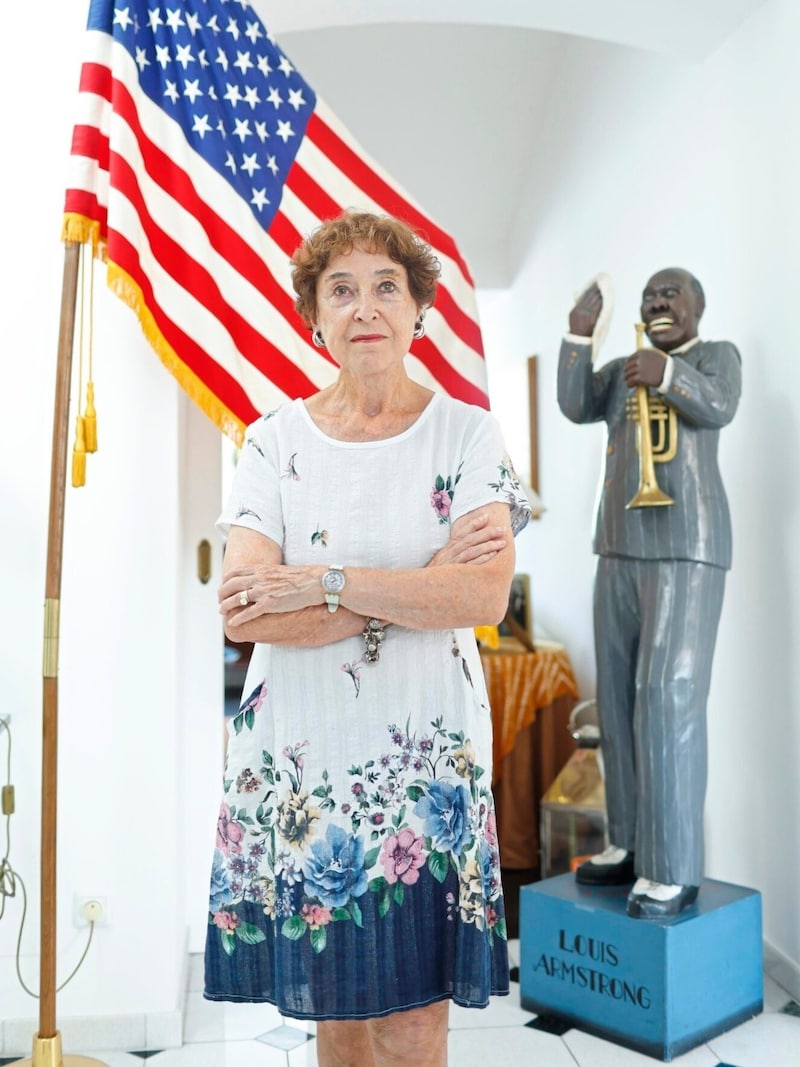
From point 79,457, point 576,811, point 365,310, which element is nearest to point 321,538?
point 365,310

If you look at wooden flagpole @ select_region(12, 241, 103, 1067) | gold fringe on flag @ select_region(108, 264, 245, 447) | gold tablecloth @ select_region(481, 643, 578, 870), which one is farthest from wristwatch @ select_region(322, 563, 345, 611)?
gold tablecloth @ select_region(481, 643, 578, 870)

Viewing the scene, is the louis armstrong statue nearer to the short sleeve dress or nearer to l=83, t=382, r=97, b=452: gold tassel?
the short sleeve dress

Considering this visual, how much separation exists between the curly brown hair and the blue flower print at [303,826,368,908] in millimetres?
793

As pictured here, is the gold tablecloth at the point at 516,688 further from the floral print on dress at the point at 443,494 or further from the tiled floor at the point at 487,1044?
the floral print on dress at the point at 443,494

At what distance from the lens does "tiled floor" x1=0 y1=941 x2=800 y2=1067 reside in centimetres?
221

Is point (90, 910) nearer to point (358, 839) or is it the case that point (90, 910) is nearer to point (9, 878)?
point (9, 878)

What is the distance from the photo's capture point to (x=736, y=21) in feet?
9.31

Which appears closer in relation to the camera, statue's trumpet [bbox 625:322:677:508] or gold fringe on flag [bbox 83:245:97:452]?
gold fringe on flag [bbox 83:245:97:452]

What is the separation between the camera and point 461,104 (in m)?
5.00

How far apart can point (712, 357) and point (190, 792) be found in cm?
→ 180

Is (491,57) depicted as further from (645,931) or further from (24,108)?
(645,931)

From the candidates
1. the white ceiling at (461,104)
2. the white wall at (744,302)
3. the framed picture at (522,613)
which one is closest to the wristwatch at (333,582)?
the white wall at (744,302)

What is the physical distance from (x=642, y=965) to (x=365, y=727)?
3.96ft

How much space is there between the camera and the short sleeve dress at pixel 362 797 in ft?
4.66
